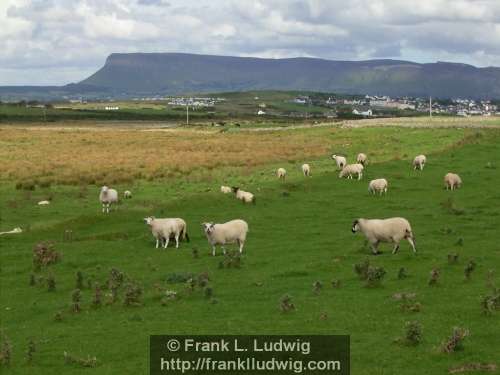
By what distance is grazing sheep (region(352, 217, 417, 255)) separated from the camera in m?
26.0

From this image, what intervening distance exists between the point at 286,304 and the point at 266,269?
6.02 m

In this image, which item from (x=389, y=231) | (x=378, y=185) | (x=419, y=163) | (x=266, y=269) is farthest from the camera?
(x=419, y=163)

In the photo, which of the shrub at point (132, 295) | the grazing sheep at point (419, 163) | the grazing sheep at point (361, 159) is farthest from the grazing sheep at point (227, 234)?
the grazing sheep at point (361, 159)

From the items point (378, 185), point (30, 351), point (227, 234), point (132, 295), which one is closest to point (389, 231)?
point (227, 234)

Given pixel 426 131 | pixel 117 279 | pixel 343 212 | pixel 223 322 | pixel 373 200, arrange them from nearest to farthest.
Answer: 1. pixel 223 322
2. pixel 117 279
3. pixel 343 212
4. pixel 373 200
5. pixel 426 131

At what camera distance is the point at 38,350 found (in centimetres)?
1731

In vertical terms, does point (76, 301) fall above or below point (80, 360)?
below

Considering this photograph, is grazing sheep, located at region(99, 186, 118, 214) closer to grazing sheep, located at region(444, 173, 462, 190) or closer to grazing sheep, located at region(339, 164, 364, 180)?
grazing sheep, located at region(339, 164, 364, 180)

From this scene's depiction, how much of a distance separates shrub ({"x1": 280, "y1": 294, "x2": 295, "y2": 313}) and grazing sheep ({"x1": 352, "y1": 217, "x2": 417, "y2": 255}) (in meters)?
7.83

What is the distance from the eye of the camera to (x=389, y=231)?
26062mm

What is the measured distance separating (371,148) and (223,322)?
52.7m

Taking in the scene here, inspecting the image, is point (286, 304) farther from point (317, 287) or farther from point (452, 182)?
point (452, 182)

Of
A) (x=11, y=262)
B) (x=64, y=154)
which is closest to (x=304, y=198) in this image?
(x=11, y=262)

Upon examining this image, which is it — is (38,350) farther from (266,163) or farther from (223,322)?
(266,163)
